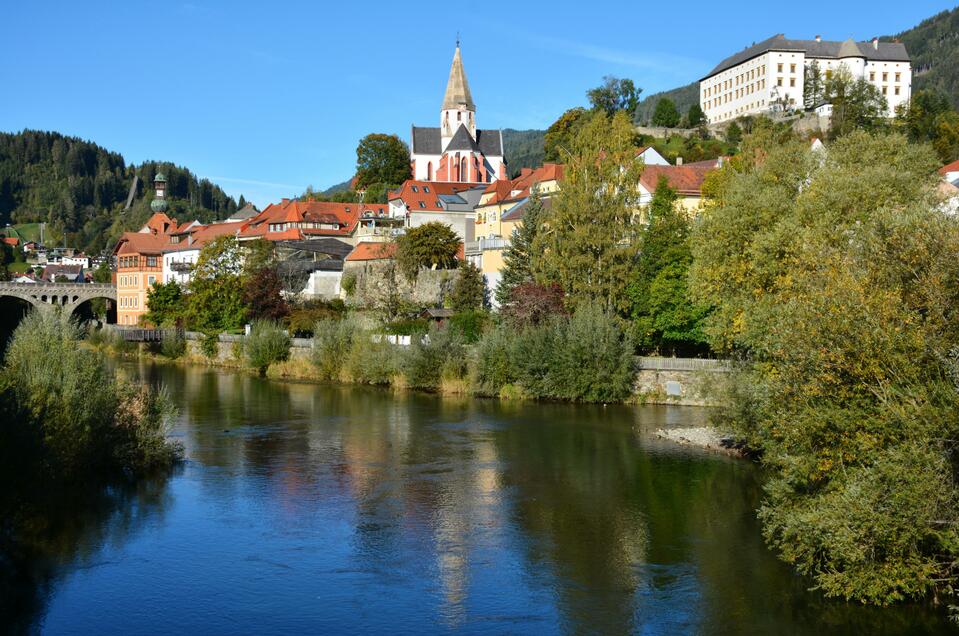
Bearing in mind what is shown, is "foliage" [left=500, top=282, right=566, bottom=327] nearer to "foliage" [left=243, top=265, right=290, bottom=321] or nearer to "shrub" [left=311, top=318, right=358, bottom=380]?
"shrub" [left=311, top=318, right=358, bottom=380]

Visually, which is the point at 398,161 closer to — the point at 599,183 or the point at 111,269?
the point at 111,269

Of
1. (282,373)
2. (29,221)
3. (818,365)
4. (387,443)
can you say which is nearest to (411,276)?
(282,373)

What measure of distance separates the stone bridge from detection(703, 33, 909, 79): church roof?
6852cm

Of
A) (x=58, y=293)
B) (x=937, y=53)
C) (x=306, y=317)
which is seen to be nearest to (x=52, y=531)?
(x=306, y=317)

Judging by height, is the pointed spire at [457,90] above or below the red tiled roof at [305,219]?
above

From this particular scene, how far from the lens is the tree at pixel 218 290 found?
58.7 meters

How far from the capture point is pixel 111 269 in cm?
11469

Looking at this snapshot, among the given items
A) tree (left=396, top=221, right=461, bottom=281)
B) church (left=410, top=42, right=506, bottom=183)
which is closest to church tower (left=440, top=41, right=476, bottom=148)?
church (left=410, top=42, right=506, bottom=183)

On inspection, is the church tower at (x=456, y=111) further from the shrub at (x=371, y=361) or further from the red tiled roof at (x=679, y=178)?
the shrub at (x=371, y=361)

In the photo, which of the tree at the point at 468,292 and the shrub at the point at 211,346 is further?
the shrub at the point at 211,346

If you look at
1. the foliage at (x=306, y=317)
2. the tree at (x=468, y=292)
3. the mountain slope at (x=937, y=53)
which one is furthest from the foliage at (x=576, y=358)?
the mountain slope at (x=937, y=53)

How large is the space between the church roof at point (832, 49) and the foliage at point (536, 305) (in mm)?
63119

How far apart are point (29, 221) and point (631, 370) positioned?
164385 millimetres

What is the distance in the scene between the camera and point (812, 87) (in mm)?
94750
